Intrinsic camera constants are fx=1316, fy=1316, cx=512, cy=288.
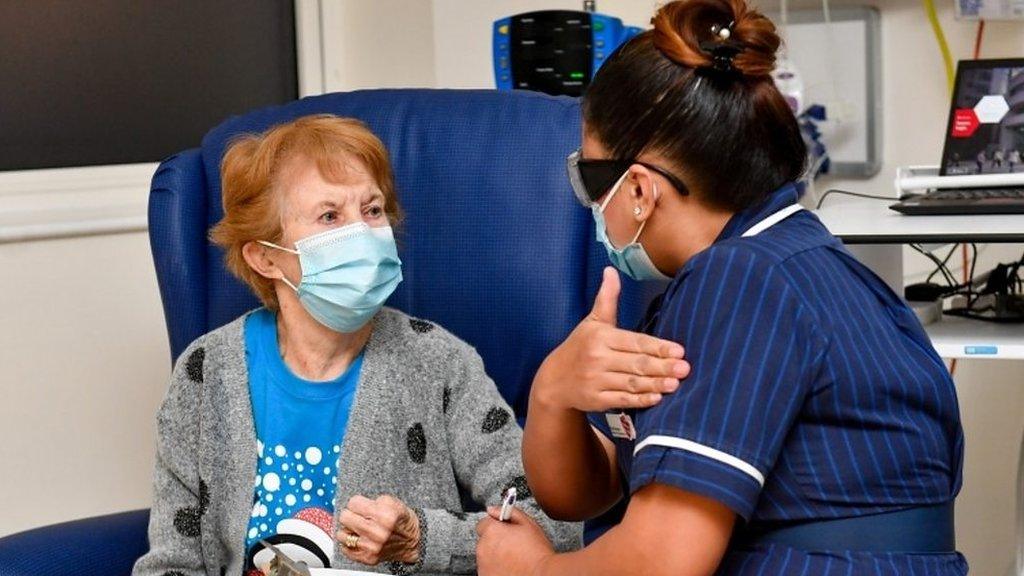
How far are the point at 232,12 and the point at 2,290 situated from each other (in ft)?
2.87

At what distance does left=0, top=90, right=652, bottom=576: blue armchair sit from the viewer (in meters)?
1.76

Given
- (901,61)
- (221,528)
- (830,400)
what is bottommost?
(221,528)

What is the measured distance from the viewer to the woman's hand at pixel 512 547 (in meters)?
1.30

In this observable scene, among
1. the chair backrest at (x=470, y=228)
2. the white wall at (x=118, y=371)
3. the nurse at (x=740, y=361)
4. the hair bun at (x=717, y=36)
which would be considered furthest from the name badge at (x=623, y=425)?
the white wall at (x=118, y=371)

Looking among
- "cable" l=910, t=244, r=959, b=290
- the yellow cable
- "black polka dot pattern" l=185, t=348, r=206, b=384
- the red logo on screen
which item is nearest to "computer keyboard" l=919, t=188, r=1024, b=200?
the red logo on screen

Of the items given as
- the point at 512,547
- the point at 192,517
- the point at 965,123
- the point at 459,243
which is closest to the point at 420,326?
the point at 459,243

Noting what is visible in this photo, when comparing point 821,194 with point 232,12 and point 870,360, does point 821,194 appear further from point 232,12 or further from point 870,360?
point 870,360

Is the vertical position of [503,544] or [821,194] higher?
[821,194]

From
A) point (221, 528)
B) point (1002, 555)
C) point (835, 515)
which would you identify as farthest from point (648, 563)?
point (1002, 555)

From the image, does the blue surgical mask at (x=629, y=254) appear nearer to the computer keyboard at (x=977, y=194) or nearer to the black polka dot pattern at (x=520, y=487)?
the black polka dot pattern at (x=520, y=487)

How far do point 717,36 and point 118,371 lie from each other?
5.67 ft

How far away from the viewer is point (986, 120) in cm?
218

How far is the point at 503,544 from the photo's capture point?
1339mm

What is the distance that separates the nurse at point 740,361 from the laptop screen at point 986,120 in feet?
3.38
